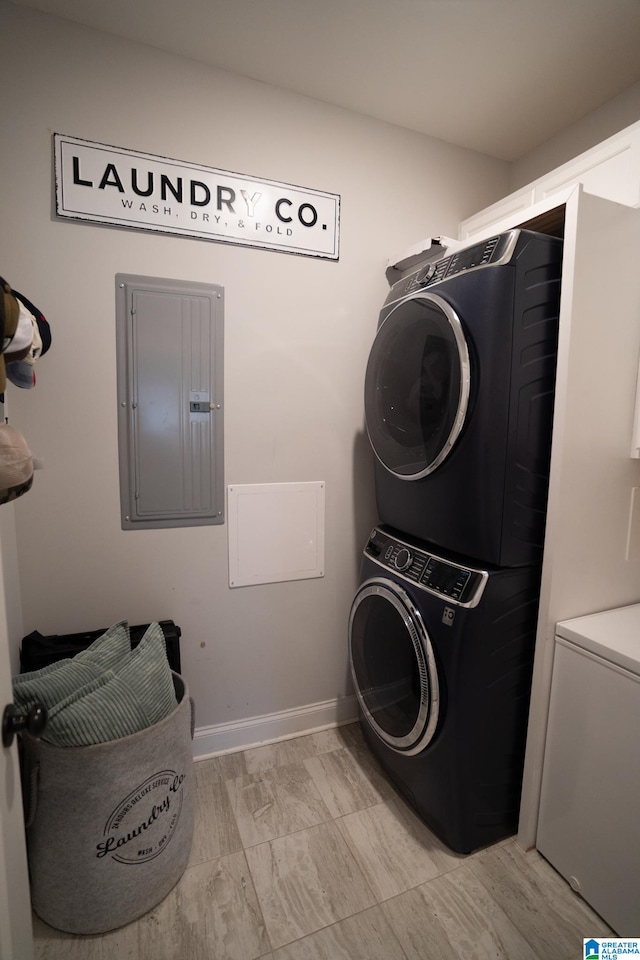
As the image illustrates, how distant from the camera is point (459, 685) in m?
1.26

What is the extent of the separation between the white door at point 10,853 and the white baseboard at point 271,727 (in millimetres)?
970

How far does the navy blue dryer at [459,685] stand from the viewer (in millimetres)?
1257

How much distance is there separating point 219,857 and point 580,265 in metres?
2.04

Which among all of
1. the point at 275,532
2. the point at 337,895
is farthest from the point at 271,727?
the point at 275,532

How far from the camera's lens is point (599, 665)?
1.17 metres

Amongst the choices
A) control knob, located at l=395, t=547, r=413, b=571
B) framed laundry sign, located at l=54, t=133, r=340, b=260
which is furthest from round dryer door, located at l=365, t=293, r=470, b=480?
framed laundry sign, located at l=54, t=133, r=340, b=260

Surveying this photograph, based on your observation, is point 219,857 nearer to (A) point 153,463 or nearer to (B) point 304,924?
(B) point 304,924

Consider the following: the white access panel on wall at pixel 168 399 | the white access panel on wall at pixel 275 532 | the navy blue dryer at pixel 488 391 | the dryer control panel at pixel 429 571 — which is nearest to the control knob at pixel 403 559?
the dryer control panel at pixel 429 571

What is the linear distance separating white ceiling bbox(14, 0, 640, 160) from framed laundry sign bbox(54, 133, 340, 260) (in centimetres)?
35

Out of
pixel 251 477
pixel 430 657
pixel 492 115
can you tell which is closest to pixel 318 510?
pixel 251 477

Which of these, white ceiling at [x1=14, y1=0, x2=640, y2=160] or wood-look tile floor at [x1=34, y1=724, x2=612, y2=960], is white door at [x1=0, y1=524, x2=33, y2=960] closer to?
wood-look tile floor at [x1=34, y1=724, x2=612, y2=960]

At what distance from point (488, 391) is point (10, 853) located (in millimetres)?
1400

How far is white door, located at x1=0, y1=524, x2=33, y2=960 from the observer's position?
68 cm

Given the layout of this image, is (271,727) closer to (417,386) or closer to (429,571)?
(429,571)
